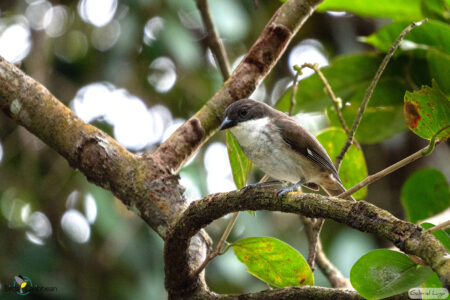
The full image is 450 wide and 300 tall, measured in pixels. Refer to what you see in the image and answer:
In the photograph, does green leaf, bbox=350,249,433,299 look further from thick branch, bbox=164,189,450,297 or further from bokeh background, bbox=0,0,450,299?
bokeh background, bbox=0,0,450,299

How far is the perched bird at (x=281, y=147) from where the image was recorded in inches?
117

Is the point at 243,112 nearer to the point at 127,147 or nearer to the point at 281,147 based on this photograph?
the point at 281,147

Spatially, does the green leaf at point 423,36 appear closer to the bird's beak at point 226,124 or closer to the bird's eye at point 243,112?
the bird's eye at point 243,112

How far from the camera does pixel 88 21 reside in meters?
5.40

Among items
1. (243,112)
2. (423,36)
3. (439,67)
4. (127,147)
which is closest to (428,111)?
(439,67)

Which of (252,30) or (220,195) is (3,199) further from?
(220,195)

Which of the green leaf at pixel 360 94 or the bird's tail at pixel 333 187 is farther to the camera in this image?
the bird's tail at pixel 333 187

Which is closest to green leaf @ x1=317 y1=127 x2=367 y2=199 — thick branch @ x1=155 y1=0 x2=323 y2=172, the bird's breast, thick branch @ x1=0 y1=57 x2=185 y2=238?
the bird's breast

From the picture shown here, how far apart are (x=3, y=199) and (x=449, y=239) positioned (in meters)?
4.27

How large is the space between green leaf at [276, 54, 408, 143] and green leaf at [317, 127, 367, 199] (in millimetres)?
385

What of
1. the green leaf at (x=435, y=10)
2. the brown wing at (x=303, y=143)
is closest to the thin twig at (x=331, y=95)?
the brown wing at (x=303, y=143)

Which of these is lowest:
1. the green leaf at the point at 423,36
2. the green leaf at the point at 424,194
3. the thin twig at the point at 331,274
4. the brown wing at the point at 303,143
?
the thin twig at the point at 331,274

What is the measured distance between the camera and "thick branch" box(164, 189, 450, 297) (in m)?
1.40

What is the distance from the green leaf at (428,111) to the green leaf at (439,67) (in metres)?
0.60
